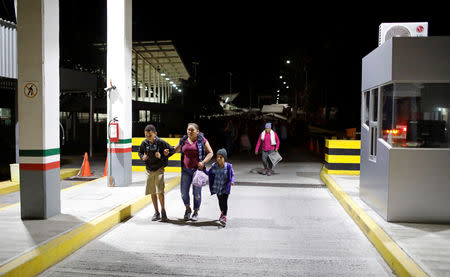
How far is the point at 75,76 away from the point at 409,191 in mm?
14262

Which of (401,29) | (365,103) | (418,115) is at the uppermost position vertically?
(401,29)

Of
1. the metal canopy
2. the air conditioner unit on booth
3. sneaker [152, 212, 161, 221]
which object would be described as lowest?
sneaker [152, 212, 161, 221]

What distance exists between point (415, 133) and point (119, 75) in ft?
22.4

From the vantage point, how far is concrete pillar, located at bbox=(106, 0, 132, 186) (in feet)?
32.7

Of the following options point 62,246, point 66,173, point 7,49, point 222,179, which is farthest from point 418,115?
point 7,49

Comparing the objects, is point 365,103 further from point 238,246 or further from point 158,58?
point 158,58

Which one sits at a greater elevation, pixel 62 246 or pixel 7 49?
pixel 7 49

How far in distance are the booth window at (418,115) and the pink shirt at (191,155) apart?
3432 millimetres

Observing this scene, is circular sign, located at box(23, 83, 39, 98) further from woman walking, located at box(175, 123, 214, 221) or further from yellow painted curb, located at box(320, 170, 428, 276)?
yellow painted curb, located at box(320, 170, 428, 276)

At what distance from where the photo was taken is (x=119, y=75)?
32.9ft

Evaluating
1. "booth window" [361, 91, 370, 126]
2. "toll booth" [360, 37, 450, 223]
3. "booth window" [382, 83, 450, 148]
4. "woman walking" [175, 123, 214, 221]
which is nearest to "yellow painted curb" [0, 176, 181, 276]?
"woman walking" [175, 123, 214, 221]

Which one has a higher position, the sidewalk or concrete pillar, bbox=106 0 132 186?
concrete pillar, bbox=106 0 132 186

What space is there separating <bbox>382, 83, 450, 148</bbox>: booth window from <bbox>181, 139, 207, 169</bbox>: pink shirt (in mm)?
3432

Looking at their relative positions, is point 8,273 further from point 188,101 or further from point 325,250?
point 188,101
